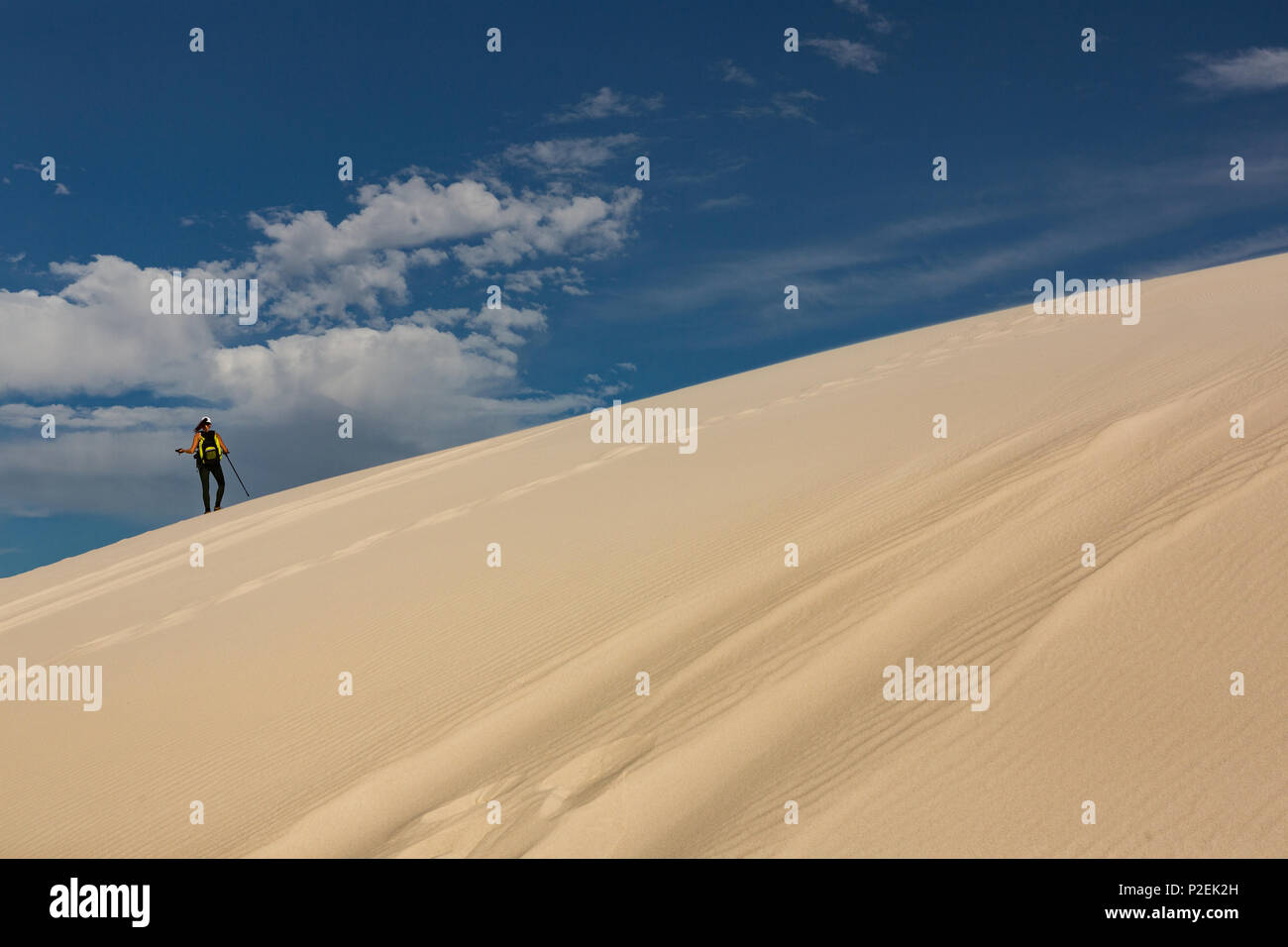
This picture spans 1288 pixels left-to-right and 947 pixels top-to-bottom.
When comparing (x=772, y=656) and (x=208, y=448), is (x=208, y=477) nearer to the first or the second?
(x=208, y=448)

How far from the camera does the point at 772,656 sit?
502cm

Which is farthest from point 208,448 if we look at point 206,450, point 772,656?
point 772,656

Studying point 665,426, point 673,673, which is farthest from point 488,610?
point 665,426

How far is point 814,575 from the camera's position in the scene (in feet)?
19.8

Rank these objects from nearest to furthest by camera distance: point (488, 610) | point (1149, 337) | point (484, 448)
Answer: point (488, 610), point (1149, 337), point (484, 448)

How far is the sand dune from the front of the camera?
11.8 ft

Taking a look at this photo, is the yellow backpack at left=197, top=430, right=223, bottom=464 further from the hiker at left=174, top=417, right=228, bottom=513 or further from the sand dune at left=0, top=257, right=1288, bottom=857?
the sand dune at left=0, top=257, right=1288, bottom=857

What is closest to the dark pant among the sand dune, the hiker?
the hiker

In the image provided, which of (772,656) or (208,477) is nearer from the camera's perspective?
(772,656)

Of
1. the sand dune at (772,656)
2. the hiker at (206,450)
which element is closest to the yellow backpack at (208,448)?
the hiker at (206,450)
